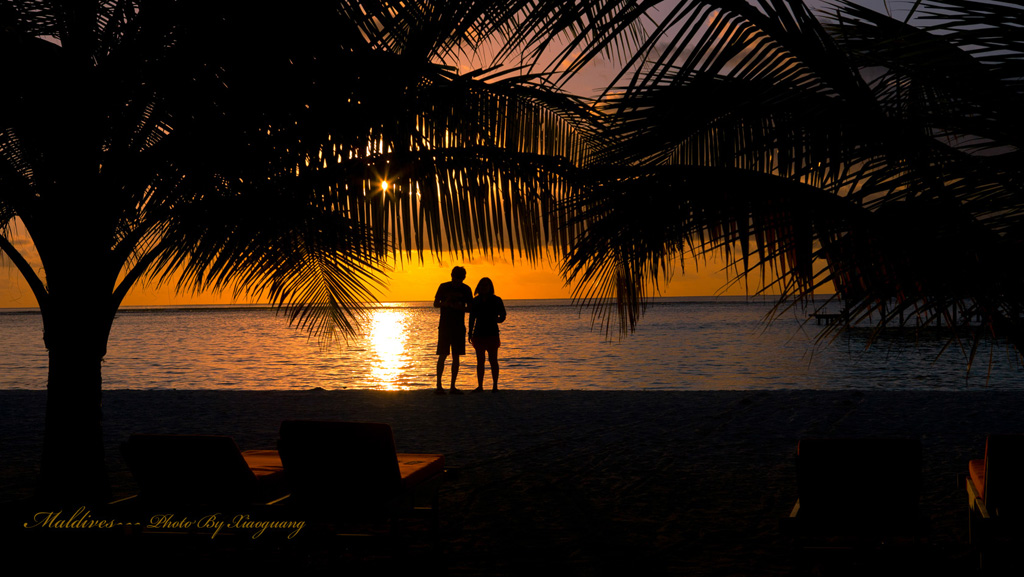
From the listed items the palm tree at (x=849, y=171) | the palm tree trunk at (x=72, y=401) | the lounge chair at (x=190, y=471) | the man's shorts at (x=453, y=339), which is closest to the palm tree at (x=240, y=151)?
the palm tree trunk at (x=72, y=401)

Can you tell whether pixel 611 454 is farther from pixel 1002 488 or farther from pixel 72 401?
pixel 72 401

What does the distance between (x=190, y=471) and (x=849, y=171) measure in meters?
3.46

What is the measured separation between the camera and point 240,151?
4.33 metres

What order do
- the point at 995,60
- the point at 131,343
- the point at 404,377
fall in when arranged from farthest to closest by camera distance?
1. the point at 131,343
2. the point at 404,377
3. the point at 995,60

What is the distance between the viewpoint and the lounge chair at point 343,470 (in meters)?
3.99

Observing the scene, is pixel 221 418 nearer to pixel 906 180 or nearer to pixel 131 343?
pixel 906 180

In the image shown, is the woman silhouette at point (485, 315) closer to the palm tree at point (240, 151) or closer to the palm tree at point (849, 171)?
the palm tree at point (240, 151)

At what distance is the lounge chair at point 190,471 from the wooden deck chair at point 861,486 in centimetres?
277

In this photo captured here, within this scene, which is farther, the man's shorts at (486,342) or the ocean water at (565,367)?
the ocean water at (565,367)

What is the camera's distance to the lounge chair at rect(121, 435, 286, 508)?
13.2ft

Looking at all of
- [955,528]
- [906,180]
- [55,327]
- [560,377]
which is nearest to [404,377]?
[560,377]

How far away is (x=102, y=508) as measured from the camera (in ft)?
13.7

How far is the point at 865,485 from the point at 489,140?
2.82m

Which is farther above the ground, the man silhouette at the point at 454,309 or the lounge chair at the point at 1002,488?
the man silhouette at the point at 454,309
